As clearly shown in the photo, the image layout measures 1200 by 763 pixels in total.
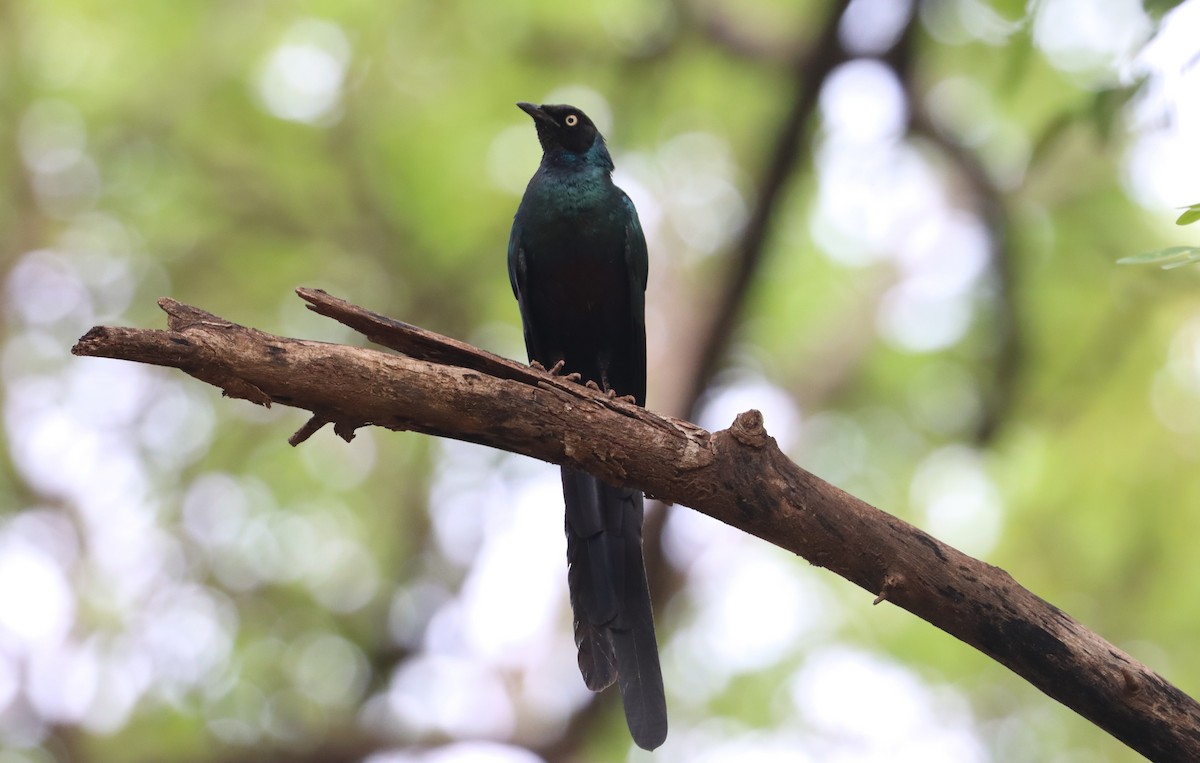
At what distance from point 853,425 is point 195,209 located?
512cm

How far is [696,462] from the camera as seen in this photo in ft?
10.4

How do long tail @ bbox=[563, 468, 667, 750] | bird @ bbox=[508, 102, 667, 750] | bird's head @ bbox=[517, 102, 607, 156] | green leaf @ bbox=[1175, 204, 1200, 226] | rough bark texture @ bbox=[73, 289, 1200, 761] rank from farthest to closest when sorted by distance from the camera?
bird's head @ bbox=[517, 102, 607, 156]
bird @ bbox=[508, 102, 667, 750]
long tail @ bbox=[563, 468, 667, 750]
rough bark texture @ bbox=[73, 289, 1200, 761]
green leaf @ bbox=[1175, 204, 1200, 226]

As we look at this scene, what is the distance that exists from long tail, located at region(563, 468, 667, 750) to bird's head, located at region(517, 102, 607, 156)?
174 cm

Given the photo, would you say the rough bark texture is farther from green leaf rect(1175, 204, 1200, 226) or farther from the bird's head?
the bird's head

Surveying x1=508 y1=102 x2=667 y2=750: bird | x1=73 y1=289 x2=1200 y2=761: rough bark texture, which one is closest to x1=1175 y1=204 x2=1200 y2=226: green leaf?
x1=73 y1=289 x2=1200 y2=761: rough bark texture

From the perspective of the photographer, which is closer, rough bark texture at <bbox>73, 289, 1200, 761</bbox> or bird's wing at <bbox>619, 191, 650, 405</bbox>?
rough bark texture at <bbox>73, 289, 1200, 761</bbox>

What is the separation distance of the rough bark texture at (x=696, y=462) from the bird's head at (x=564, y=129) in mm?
2265

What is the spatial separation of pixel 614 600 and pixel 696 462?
1176 mm

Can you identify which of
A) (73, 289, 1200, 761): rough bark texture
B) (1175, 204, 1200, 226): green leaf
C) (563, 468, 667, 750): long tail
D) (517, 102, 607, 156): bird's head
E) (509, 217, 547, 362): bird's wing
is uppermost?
(1175, 204, 1200, 226): green leaf

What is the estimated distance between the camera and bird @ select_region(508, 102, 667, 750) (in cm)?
434

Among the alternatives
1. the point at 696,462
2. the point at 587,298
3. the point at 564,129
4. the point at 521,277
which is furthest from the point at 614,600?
the point at 564,129

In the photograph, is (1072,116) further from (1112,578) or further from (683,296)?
(1112,578)

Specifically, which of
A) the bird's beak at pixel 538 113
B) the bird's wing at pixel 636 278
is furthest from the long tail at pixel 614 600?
the bird's beak at pixel 538 113

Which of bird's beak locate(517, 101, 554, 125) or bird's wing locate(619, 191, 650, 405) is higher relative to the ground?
bird's beak locate(517, 101, 554, 125)
